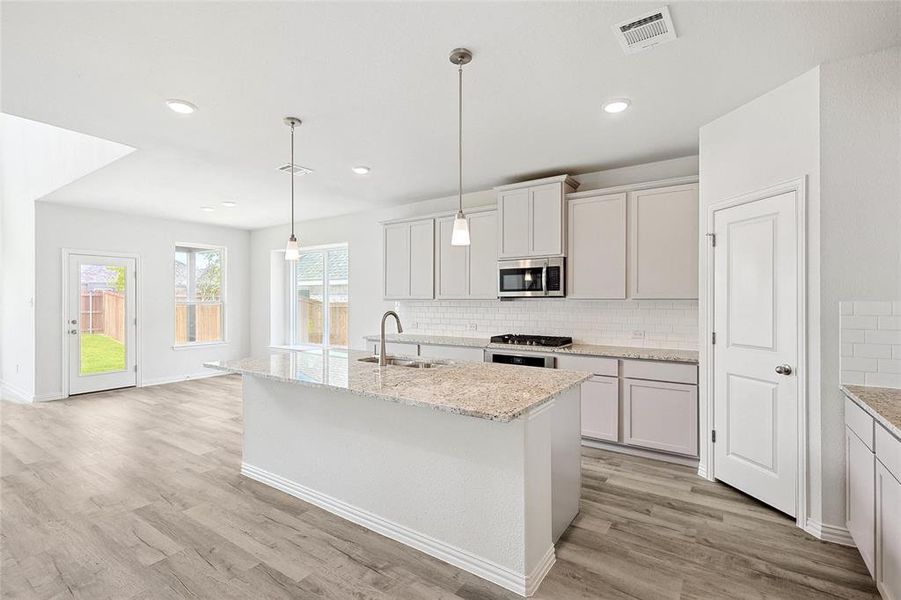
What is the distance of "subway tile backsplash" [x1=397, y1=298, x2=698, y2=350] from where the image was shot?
396 cm

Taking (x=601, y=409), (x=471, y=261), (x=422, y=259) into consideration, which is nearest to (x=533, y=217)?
(x=471, y=261)

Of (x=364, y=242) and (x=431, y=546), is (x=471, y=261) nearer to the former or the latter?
(x=364, y=242)

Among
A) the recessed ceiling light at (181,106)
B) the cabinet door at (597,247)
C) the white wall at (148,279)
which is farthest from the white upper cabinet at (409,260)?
the white wall at (148,279)

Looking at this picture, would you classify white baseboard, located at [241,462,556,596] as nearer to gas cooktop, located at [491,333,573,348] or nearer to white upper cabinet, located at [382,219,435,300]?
gas cooktop, located at [491,333,573,348]

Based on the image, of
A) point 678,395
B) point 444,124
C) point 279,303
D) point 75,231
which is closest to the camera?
point 444,124

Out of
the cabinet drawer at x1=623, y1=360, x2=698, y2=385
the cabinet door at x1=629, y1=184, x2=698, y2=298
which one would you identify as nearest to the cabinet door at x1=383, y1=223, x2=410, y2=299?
the cabinet door at x1=629, y1=184, x2=698, y2=298

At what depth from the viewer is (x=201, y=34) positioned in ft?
6.88

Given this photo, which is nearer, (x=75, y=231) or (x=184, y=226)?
(x=75, y=231)

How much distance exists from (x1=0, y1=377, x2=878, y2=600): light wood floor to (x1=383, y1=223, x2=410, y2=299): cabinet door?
2662 millimetres

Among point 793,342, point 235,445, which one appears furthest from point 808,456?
point 235,445

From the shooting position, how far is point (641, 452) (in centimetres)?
370

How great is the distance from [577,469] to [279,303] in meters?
6.24

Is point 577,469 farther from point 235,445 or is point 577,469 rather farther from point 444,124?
point 235,445

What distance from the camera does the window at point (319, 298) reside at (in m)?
6.71
